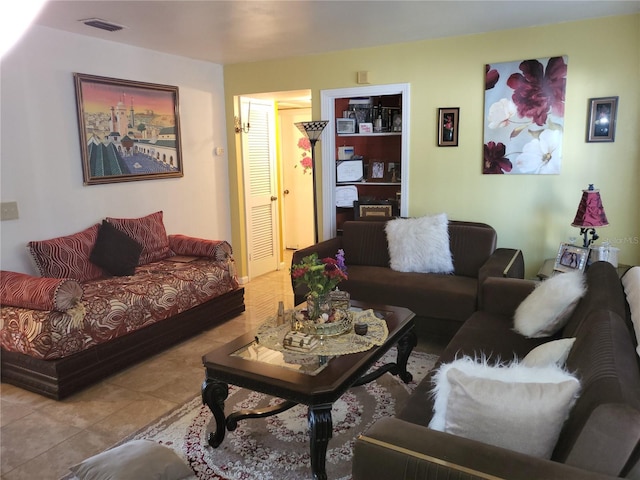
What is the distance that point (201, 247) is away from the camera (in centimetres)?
437

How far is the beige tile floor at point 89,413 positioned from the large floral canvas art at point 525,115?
175 centimetres

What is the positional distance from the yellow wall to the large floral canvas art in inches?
2.5

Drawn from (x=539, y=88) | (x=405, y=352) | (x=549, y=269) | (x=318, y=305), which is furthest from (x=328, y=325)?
(x=539, y=88)

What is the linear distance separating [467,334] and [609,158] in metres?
2.11

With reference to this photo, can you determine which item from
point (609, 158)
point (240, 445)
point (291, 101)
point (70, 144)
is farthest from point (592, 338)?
point (291, 101)

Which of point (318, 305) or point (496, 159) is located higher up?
point (496, 159)

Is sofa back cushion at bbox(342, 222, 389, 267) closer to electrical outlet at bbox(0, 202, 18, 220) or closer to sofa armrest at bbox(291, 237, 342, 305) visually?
sofa armrest at bbox(291, 237, 342, 305)

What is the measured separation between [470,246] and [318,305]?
1.85m

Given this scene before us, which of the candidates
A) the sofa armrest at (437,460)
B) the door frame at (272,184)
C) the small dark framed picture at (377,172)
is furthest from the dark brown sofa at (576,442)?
the door frame at (272,184)

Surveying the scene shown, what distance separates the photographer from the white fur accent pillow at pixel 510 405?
4.46 feet

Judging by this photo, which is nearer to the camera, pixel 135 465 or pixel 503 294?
pixel 135 465

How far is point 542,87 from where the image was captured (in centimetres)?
387

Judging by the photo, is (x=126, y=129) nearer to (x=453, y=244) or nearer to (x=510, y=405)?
(x=453, y=244)

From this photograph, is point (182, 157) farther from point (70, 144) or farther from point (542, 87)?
point (542, 87)
